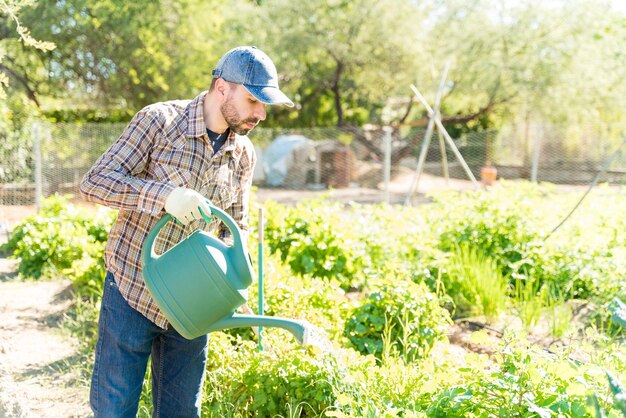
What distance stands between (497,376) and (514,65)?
44.0ft

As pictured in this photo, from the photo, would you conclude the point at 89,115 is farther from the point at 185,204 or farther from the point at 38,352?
the point at 185,204

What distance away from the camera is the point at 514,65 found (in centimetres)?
1424

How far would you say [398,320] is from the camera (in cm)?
320

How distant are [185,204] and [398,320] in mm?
1692

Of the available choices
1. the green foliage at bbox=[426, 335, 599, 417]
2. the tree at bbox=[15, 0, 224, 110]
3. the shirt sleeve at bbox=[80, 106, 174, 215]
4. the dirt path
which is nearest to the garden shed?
the tree at bbox=[15, 0, 224, 110]

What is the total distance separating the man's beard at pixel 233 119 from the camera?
201cm

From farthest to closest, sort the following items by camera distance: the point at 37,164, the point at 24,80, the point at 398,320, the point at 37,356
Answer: the point at 24,80
the point at 37,164
the point at 37,356
the point at 398,320

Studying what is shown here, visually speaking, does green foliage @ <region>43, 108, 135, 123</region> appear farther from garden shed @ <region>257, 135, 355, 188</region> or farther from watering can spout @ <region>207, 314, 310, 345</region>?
watering can spout @ <region>207, 314, 310, 345</region>

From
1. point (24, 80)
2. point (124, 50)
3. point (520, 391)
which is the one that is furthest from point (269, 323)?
point (24, 80)

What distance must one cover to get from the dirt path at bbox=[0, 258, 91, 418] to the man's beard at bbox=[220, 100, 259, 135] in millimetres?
1519

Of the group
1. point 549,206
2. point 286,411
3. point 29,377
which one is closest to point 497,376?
point 286,411

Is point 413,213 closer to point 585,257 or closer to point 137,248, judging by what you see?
point 585,257

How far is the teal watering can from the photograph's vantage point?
1827 millimetres

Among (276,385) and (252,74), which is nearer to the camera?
(252,74)
